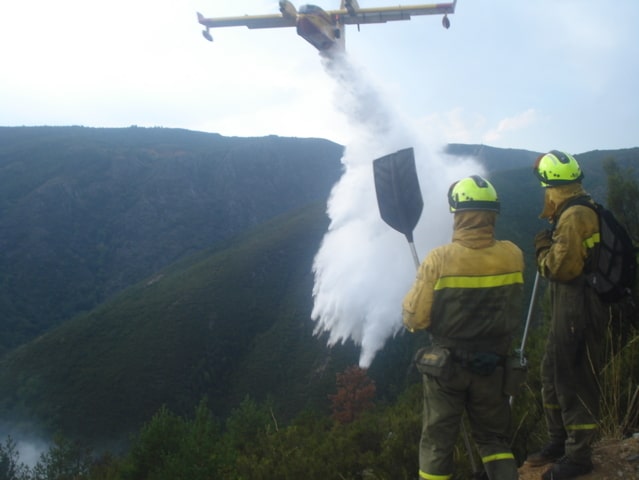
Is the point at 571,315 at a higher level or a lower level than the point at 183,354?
higher

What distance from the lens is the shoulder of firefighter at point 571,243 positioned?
13.7ft

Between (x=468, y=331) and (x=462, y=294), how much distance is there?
285 millimetres

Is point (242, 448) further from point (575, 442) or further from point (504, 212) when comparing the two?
point (504, 212)

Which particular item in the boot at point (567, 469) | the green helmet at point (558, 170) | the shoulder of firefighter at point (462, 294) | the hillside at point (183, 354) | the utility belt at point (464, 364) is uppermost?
the green helmet at point (558, 170)

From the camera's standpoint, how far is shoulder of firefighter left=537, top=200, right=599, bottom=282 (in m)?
4.17

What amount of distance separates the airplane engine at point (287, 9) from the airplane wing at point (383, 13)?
7.06ft

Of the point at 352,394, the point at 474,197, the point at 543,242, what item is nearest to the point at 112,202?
the point at 352,394

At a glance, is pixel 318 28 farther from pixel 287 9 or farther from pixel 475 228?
pixel 475 228

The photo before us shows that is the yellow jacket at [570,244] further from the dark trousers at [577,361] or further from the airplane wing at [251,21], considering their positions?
the airplane wing at [251,21]

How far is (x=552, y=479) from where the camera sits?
4191mm

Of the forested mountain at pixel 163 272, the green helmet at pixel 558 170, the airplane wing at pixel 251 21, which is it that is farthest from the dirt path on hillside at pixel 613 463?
the forested mountain at pixel 163 272

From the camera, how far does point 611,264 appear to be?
4.16 metres

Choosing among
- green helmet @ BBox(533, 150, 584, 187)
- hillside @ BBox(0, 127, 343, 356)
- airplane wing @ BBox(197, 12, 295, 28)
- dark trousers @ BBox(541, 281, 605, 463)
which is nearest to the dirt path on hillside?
dark trousers @ BBox(541, 281, 605, 463)

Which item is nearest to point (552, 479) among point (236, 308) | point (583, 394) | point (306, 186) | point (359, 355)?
point (583, 394)
